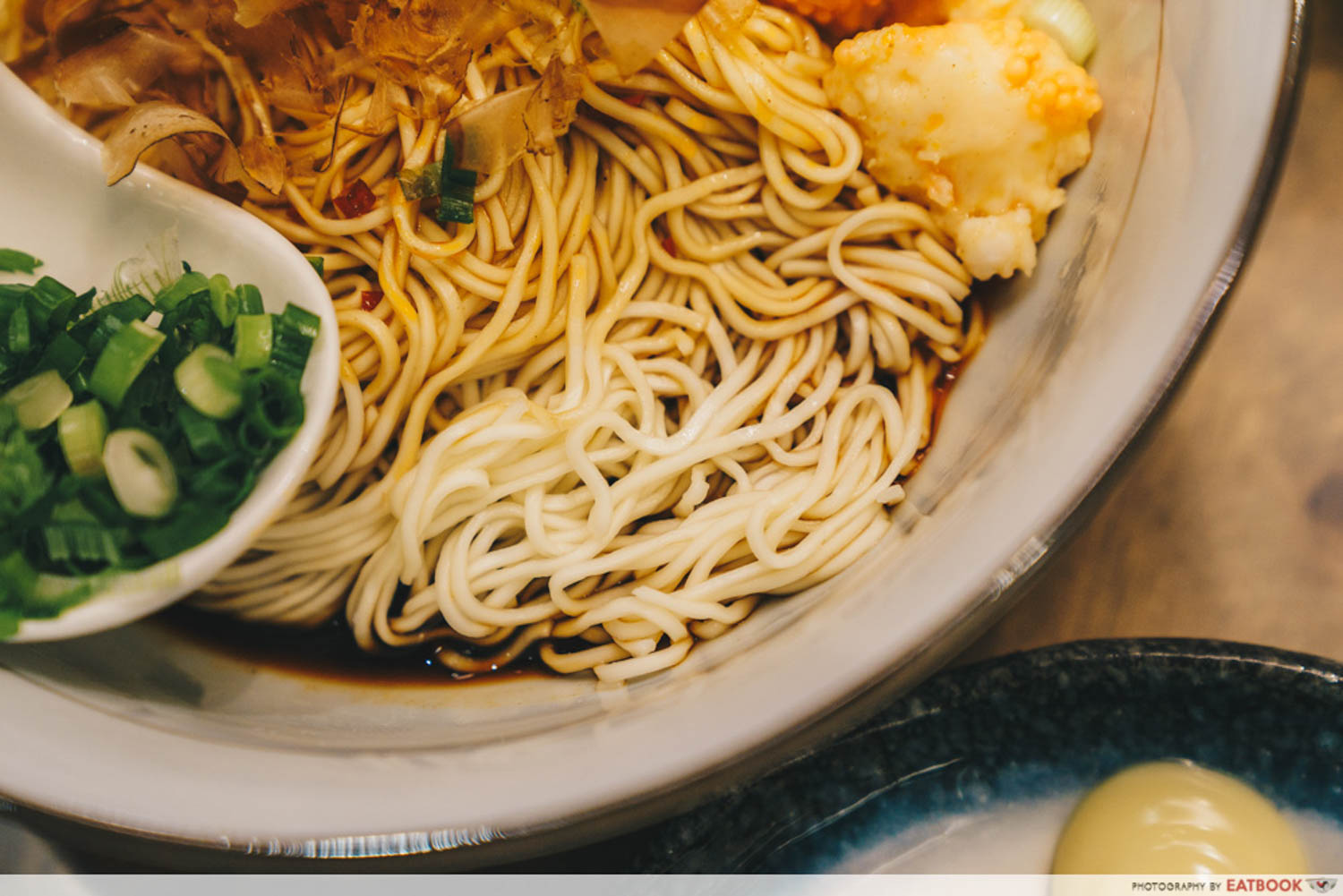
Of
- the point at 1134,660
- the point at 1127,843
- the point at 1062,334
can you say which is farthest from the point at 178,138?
the point at 1127,843

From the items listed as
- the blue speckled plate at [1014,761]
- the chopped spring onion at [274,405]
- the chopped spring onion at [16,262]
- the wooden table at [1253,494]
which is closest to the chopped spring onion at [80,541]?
the chopped spring onion at [274,405]

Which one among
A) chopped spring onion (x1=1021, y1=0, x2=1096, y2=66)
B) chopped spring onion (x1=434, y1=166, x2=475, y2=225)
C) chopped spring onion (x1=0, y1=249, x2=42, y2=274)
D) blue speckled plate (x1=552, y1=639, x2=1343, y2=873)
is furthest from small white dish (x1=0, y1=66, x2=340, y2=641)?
chopped spring onion (x1=1021, y1=0, x2=1096, y2=66)

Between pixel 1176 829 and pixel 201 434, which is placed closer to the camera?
pixel 201 434

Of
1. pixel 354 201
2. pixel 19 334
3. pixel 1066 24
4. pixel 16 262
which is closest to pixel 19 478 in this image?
pixel 19 334

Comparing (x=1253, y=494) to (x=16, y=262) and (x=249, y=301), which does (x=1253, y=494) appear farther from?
(x=16, y=262)

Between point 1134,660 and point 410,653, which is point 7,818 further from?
point 1134,660

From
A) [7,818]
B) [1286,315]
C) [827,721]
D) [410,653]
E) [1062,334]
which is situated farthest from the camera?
[1286,315]
